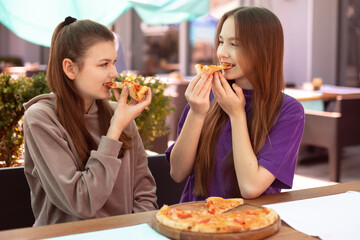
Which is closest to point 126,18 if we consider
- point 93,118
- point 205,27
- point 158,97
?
point 205,27

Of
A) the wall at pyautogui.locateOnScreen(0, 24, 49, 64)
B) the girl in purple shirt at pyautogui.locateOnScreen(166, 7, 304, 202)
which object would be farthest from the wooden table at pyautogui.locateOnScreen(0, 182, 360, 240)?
the wall at pyautogui.locateOnScreen(0, 24, 49, 64)

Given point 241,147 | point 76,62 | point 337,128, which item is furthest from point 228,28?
point 337,128

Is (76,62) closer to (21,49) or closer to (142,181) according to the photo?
(142,181)

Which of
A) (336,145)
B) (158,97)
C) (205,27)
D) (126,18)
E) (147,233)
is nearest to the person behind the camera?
(147,233)

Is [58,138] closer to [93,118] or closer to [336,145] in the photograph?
[93,118]

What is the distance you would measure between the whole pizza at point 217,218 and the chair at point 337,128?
12.6 feet

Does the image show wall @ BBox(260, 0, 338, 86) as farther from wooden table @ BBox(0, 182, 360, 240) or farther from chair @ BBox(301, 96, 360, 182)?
wooden table @ BBox(0, 182, 360, 240)

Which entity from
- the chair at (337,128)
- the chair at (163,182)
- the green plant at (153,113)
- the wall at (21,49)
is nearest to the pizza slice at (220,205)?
the chair at (163,182)

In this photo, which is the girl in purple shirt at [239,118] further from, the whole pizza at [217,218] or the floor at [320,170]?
the floor at [320,170]

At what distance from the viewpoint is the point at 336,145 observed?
506cm

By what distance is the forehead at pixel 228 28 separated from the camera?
1.87 metres

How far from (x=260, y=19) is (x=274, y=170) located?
21.9 inches

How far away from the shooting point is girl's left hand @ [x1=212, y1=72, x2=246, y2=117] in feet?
6.03

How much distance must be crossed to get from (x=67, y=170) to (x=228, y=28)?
78 centimetres
